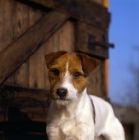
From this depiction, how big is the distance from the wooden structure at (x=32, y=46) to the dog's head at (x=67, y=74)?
118 cm

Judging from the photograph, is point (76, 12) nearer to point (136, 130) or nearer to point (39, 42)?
point (39, 42)

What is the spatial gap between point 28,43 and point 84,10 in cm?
170

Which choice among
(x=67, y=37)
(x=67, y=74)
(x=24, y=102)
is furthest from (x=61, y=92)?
(x=67, y=37)

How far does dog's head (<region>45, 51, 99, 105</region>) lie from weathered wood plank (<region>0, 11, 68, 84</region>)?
1065 mm

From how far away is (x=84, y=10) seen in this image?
7207mm

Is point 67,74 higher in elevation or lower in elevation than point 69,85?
higher

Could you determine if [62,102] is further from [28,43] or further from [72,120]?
[28,43]

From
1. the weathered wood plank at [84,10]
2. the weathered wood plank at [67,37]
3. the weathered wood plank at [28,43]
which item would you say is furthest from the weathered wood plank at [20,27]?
the weathered wood plank at [67,37]

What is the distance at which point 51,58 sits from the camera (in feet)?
15.1

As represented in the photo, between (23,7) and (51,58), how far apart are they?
1.72 metres

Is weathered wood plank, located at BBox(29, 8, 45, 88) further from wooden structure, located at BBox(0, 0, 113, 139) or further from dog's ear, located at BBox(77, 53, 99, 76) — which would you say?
dog's ear, located at BBox(77, 53, 99, 76)

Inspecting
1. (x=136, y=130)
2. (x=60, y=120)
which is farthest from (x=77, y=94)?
(x=136, y=130)

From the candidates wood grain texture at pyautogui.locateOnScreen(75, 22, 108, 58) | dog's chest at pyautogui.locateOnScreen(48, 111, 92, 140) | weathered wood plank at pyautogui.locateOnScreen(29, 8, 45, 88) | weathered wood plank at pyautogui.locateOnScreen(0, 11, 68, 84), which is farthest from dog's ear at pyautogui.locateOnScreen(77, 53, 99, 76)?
wood grain texture at pyautogui.locateOnScreen(75, 22, 108, 58)

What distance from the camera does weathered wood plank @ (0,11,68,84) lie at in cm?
552
